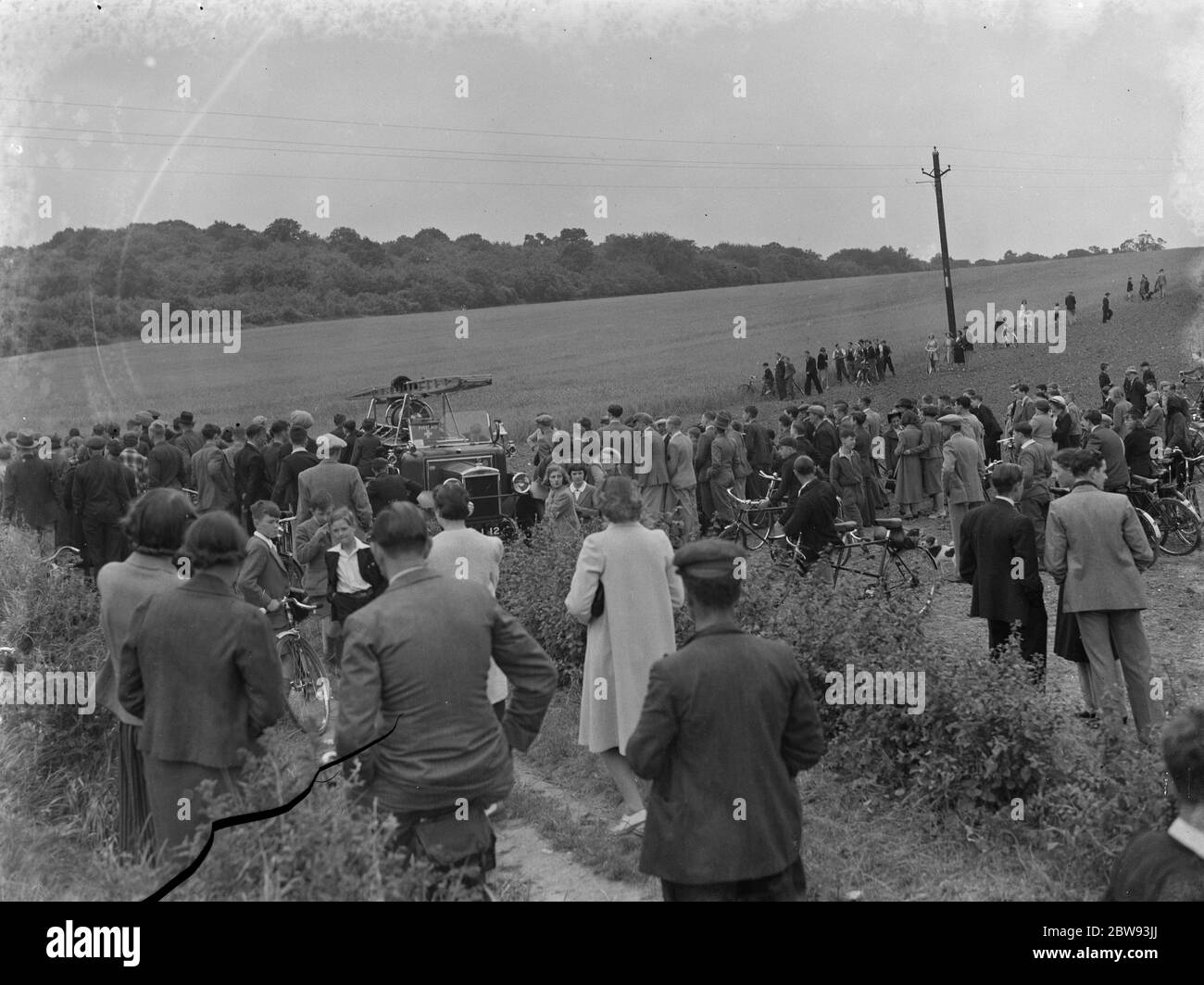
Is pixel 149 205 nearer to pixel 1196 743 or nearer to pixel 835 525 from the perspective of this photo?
pixel 835 525

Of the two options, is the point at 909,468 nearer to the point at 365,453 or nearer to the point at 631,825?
the point at 365,453

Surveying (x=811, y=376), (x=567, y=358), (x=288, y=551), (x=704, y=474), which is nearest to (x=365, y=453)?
(x=288, y=551)

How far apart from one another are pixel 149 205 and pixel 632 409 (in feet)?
53.4

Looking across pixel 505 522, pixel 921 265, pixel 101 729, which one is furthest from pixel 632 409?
pixel 921 265

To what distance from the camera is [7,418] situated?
112ft

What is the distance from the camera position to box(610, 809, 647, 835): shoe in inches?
242

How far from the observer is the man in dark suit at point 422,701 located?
150 inches

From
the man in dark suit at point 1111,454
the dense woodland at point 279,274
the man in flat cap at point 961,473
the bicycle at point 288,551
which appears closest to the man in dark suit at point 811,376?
the dense woodland at point 279,274

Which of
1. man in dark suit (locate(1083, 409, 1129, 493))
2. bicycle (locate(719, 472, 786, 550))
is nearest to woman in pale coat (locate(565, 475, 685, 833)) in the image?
man in dark suit (locate(1083, 409, 1129, 493))

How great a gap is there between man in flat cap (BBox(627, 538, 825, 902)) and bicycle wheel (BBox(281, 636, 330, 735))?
4709 mm

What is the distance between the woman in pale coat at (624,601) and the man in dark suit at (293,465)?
674 cm

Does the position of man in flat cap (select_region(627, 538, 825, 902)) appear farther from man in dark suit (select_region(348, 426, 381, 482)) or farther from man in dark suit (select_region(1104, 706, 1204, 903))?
man in dark suit (select_region(348, 426, 381, 482))

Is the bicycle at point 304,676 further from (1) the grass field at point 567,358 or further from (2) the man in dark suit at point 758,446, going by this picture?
(1) the grass field at point 567,358

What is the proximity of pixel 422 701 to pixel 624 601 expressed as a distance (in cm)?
217
